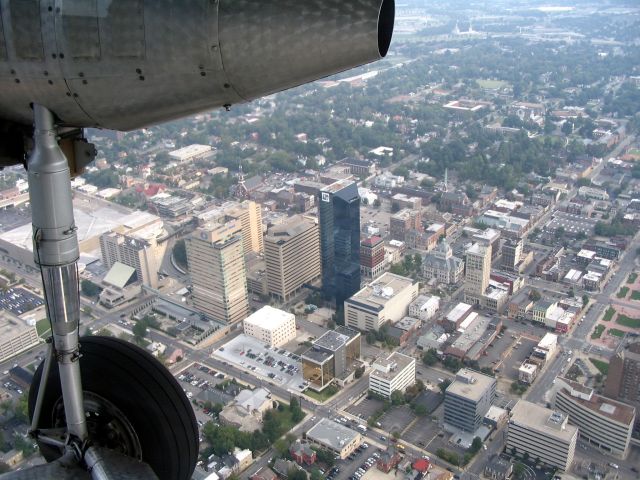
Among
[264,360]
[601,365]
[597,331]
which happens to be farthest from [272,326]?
[597,331]

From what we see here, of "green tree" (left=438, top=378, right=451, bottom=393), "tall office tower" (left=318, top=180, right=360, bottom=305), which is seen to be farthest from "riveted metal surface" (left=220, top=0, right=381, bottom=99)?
"tall office tower" (left=318, top=180, right=360, bottom=305)

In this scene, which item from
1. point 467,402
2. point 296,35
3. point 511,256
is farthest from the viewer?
point 511,256

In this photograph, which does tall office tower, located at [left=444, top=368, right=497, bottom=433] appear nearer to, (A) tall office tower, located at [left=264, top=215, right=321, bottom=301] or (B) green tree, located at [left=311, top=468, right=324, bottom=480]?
(B) green tree, located at [left=311, top=468, right=324, bottom=480]

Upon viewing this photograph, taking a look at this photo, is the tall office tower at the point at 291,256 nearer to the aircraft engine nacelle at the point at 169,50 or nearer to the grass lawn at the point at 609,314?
the grass lawn at the point at 609,314

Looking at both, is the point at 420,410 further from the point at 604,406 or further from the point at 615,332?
the point at 615,332

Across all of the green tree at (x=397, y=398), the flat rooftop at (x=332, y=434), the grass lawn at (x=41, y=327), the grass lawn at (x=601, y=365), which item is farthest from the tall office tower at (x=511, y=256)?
the grass lawn at (x=41, y=327)
